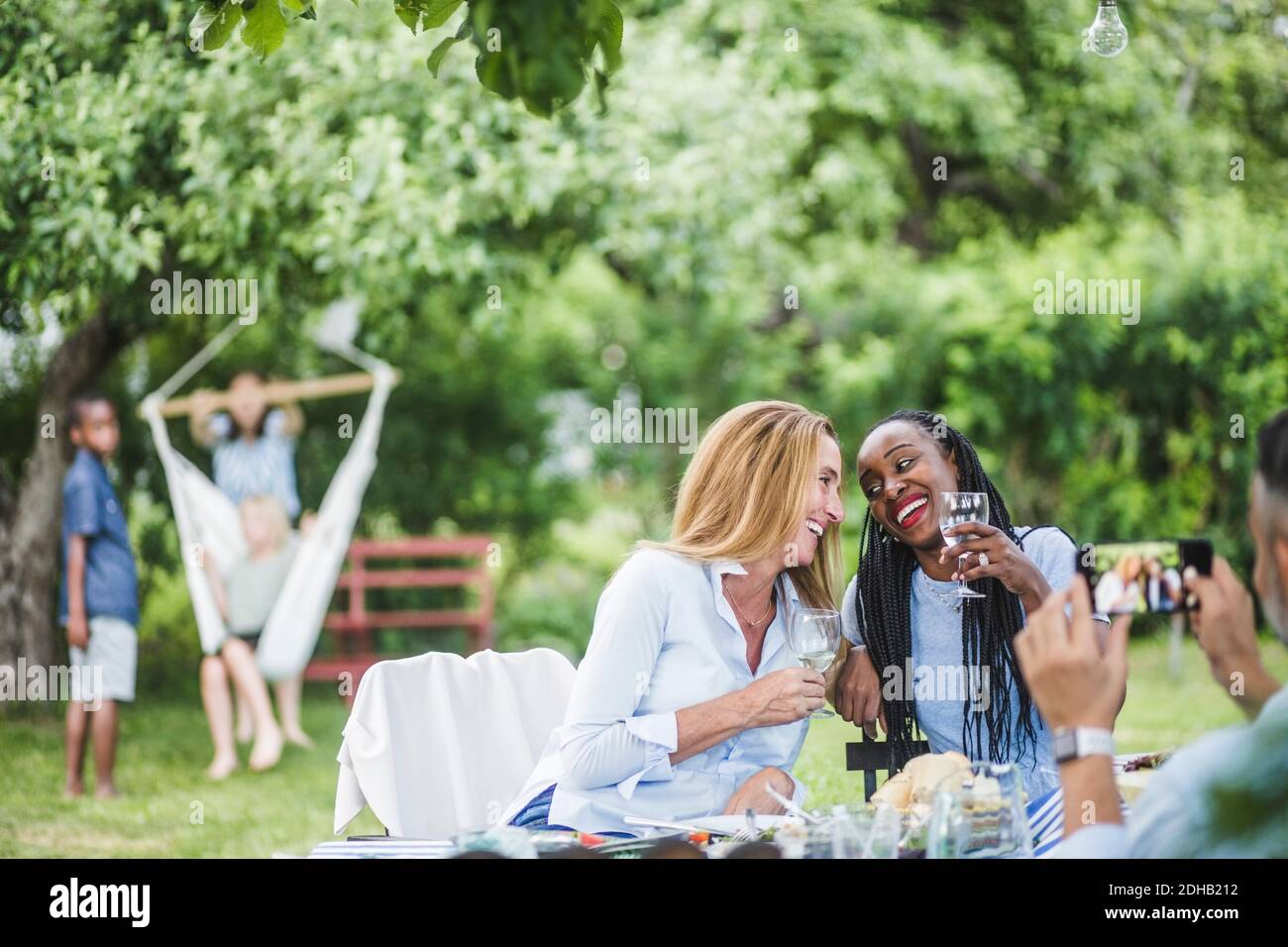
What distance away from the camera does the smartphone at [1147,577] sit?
1740 mm

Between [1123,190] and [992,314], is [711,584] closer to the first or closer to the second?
[992,314]

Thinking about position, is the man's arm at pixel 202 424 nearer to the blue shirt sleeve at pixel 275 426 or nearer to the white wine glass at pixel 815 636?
the blue shirt sleeve at pixel 275 426

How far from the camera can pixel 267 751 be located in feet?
19.8

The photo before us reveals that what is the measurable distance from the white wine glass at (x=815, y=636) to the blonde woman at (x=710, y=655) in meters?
0.04

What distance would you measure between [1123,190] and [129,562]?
6352 millimetres

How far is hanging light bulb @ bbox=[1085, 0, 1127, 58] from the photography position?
3.10 m

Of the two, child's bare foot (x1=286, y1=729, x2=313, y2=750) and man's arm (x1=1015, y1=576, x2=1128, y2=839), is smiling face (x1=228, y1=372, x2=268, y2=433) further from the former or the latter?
man's arm (x1=1015, y1=576, x2=1128, y2=839)

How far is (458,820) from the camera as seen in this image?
9.20 ft

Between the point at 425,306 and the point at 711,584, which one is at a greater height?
the point at 425,306

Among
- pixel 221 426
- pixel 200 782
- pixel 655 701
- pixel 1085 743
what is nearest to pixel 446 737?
pixel 655 701

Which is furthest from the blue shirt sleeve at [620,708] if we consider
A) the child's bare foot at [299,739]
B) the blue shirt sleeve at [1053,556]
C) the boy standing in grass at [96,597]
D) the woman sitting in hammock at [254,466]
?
the woman sitting in hammock at [254,466]
